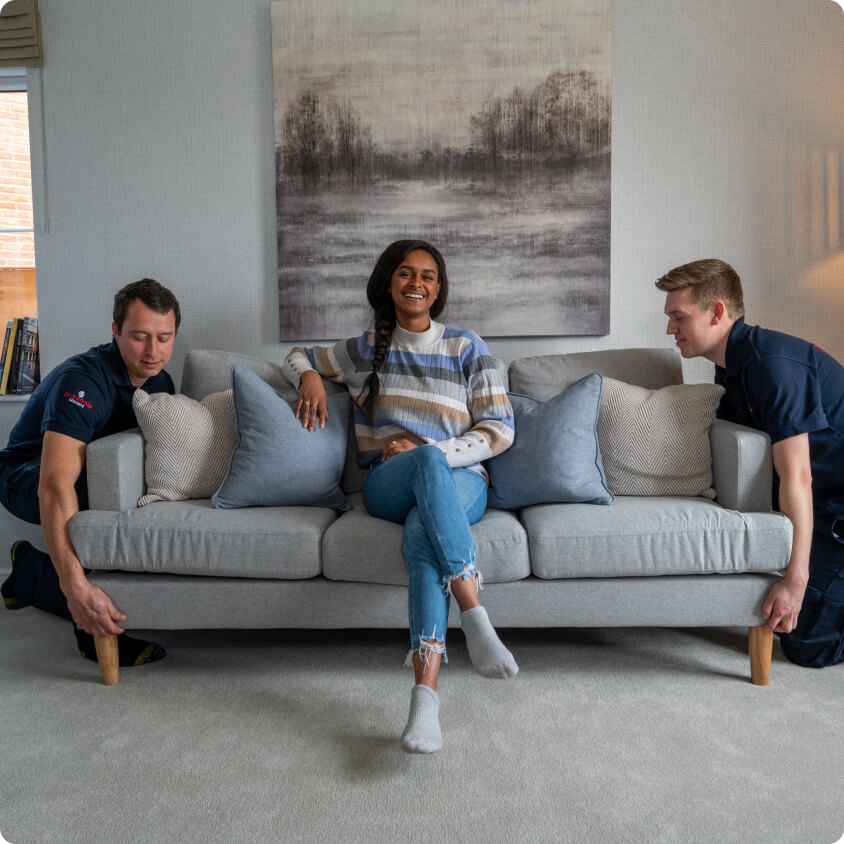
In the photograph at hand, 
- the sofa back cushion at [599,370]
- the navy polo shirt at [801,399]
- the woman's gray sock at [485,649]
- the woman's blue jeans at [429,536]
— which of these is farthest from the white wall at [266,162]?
the woman's gray sock at [485,649]

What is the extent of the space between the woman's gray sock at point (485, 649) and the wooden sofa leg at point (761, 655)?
728 mm

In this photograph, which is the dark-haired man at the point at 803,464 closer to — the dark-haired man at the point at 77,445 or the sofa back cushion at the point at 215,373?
the sofa back cushion at the point at 215,373

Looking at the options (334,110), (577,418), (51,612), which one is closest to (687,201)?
(577,418)

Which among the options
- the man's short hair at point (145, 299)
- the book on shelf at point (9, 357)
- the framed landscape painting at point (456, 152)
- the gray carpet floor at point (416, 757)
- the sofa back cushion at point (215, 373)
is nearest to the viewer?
the gray carpet floor at point (416, 757)

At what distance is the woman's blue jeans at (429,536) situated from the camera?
5.43ft

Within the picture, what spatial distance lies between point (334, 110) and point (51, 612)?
2107mm

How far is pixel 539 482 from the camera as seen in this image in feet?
6.81

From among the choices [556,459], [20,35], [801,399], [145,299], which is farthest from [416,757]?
[20,35]

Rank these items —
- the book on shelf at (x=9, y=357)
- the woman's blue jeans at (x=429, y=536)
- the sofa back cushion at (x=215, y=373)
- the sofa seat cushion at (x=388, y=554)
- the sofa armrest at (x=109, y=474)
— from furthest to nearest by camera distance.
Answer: the book on shelf at (x=9, y=357)
the sofa back cushion at (x=215, y=373)
the sofa armrest at (x=109, y=474)
the sofa seat cushion at (x=388, y=554)
the woman's blue jeans at (x=429, y=536)

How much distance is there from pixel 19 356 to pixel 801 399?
9.42 feet

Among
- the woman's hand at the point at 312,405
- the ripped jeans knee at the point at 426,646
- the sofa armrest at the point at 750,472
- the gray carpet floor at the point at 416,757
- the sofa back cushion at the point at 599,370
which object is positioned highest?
the sofa back cushion at the point at 599,370

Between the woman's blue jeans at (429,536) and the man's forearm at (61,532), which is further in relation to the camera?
the man's forearm at (61,532)

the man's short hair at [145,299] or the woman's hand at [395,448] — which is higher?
the man's short hair at [145,299]

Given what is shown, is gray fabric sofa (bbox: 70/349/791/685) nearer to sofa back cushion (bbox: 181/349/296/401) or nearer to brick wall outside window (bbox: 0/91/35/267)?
sofa back cushion (bbox: 181/349/296/401)
